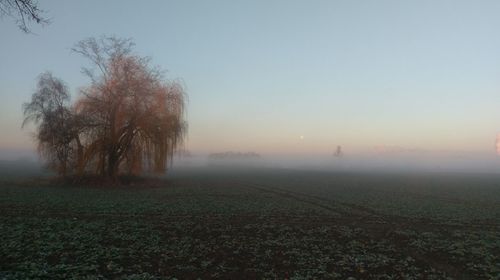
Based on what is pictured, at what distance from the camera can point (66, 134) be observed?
43.3 metres

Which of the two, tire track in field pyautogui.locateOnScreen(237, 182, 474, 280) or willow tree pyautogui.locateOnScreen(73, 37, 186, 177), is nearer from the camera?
tire track in field pyautogui.locateOnScreen(237, 182, 474, 280)

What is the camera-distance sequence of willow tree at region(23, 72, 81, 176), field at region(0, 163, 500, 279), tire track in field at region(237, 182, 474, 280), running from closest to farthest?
field at region(0, 163, 500, 279) < tire track in field at region(237, 182, 474, 280) < willow tree at region(23, 72, 81, 176)

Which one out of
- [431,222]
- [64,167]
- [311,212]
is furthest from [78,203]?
[431,222]

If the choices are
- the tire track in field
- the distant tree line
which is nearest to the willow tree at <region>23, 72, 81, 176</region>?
the distant tree line

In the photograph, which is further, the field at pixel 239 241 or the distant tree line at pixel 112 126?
the distant tree line at pixel 112 126

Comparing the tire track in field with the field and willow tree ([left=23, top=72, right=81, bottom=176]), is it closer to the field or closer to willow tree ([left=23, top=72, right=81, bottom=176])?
the field

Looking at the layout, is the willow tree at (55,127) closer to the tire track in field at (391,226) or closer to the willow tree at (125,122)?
the willow tree at (125,122)

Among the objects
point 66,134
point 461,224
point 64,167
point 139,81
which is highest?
point 139,81

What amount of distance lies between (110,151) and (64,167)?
557 cm

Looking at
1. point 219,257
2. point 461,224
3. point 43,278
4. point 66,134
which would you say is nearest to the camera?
point 43,278

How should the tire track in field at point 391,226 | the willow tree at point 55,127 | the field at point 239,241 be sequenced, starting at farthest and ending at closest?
the willow tree at point 55,127 < the tire track in field at point 391,226 < the field at point 239,241

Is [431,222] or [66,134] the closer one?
[431,222]

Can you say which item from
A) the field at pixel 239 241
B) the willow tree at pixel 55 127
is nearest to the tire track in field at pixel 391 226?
the field at pixel 239 241

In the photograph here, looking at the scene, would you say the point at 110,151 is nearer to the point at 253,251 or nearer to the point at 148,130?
the point at 148,130
